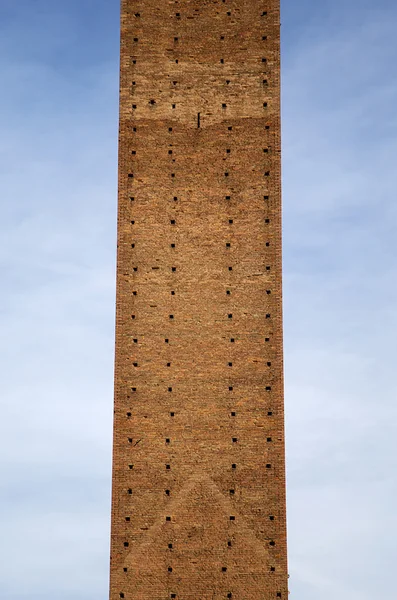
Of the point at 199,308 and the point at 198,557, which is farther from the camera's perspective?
the point at 199,308

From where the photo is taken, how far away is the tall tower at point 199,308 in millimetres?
21922

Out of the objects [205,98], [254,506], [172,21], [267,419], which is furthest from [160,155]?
[254,506]

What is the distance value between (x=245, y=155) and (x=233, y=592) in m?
10.1

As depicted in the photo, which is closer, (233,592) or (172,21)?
(233,592)

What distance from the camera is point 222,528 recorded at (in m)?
22.0

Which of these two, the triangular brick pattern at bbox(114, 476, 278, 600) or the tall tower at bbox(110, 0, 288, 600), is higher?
the tall tower at bbox(110, 0, 288, 600)

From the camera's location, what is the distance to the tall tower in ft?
71.9

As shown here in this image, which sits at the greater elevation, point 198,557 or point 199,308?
point 199,308

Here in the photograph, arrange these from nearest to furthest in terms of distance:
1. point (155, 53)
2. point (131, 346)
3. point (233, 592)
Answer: point (233, 592) → point (131, 346) → point (155, 53)

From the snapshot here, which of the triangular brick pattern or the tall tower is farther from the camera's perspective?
the tall tower

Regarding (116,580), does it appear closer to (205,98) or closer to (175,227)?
(175,227)

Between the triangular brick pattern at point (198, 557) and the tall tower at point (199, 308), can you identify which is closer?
the triangular brick pattern at point (198, 557)

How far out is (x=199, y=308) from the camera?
23.3 meters

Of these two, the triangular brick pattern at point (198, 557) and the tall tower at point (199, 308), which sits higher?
the tall tower at point (199, 308)
